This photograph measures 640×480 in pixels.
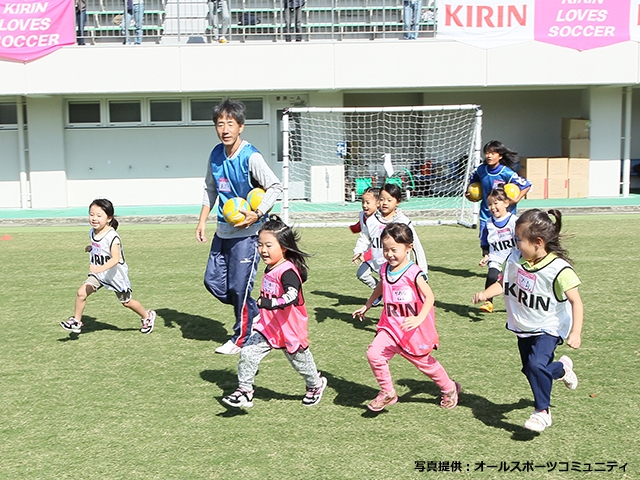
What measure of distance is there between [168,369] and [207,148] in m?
14.4

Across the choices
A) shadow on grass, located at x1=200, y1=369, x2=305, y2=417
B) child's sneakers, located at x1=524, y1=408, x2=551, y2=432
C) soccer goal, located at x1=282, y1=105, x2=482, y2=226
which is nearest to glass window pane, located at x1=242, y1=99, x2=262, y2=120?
soccer goal, located at x1=282, y1=105, x2=482, y2=226

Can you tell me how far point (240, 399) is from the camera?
205 inches

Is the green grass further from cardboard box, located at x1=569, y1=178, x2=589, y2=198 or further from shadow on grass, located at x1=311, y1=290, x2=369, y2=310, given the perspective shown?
cardboard box, located at x1=569, y1=178, x2=589, y2=198

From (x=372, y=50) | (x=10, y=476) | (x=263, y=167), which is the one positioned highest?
(x=372, y=50)

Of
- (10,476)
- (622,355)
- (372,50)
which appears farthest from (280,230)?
(372,50)

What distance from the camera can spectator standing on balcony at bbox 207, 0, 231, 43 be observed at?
19.4 meters

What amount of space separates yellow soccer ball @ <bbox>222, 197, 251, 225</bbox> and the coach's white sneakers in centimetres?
112

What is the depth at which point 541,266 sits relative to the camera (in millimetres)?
4812

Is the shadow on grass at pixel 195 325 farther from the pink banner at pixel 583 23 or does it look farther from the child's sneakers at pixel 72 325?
the pink banner at pixel 583 23

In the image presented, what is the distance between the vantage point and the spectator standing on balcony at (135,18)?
1906 cm

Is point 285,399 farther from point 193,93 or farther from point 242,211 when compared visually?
point 193,93

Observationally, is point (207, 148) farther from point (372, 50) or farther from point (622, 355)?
point (622, 355)

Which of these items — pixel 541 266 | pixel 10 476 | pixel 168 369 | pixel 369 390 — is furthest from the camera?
pixel 168 369

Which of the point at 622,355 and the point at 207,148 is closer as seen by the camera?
the point at 622,355
